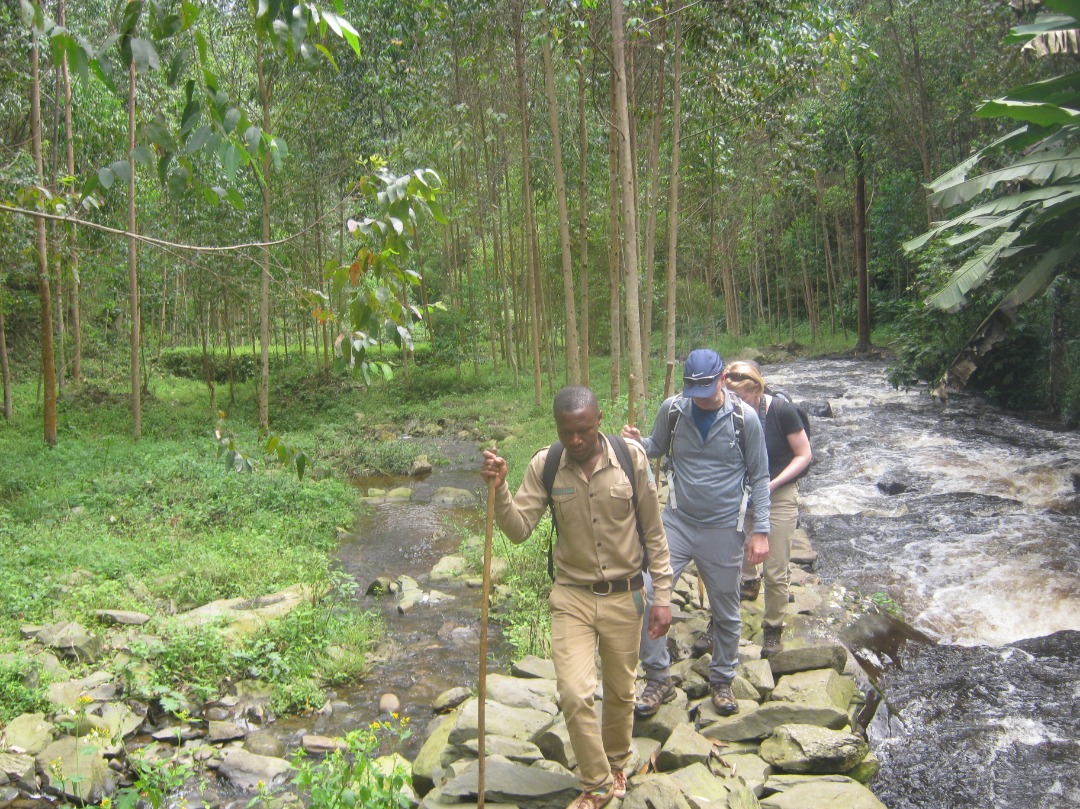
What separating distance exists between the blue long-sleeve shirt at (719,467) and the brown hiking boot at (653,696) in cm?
97

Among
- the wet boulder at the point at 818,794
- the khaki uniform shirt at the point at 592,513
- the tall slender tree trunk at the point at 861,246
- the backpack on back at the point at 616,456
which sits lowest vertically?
the wet boulder at the point at 818,794

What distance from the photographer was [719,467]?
4.75 m

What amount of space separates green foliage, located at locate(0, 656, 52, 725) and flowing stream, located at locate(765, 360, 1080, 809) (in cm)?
516

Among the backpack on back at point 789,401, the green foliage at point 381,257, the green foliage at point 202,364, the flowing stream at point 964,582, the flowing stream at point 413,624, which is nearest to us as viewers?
the green foliage at point 381,257

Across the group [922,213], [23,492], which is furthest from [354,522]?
[922,213]

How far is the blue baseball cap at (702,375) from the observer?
459 cm

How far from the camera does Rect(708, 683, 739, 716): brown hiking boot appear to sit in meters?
4.95

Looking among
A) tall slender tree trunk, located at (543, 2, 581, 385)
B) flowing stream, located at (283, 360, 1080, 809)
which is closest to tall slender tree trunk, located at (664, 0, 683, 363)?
tall slender tree trunk, located at (543, 2, 581, 385)

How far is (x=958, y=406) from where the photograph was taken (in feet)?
54.9

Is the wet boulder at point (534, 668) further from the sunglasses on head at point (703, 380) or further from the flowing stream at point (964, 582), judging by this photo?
the sunglasses on head at point (703, 380)

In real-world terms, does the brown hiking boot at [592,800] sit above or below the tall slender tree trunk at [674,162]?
below

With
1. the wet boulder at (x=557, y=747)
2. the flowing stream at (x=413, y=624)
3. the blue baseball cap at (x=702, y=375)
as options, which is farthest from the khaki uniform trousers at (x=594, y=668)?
the flowing stream at (x=413, y=624)

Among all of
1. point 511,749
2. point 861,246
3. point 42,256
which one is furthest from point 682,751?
point 861,246

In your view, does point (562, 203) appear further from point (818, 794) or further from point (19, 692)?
point (818, 794)
